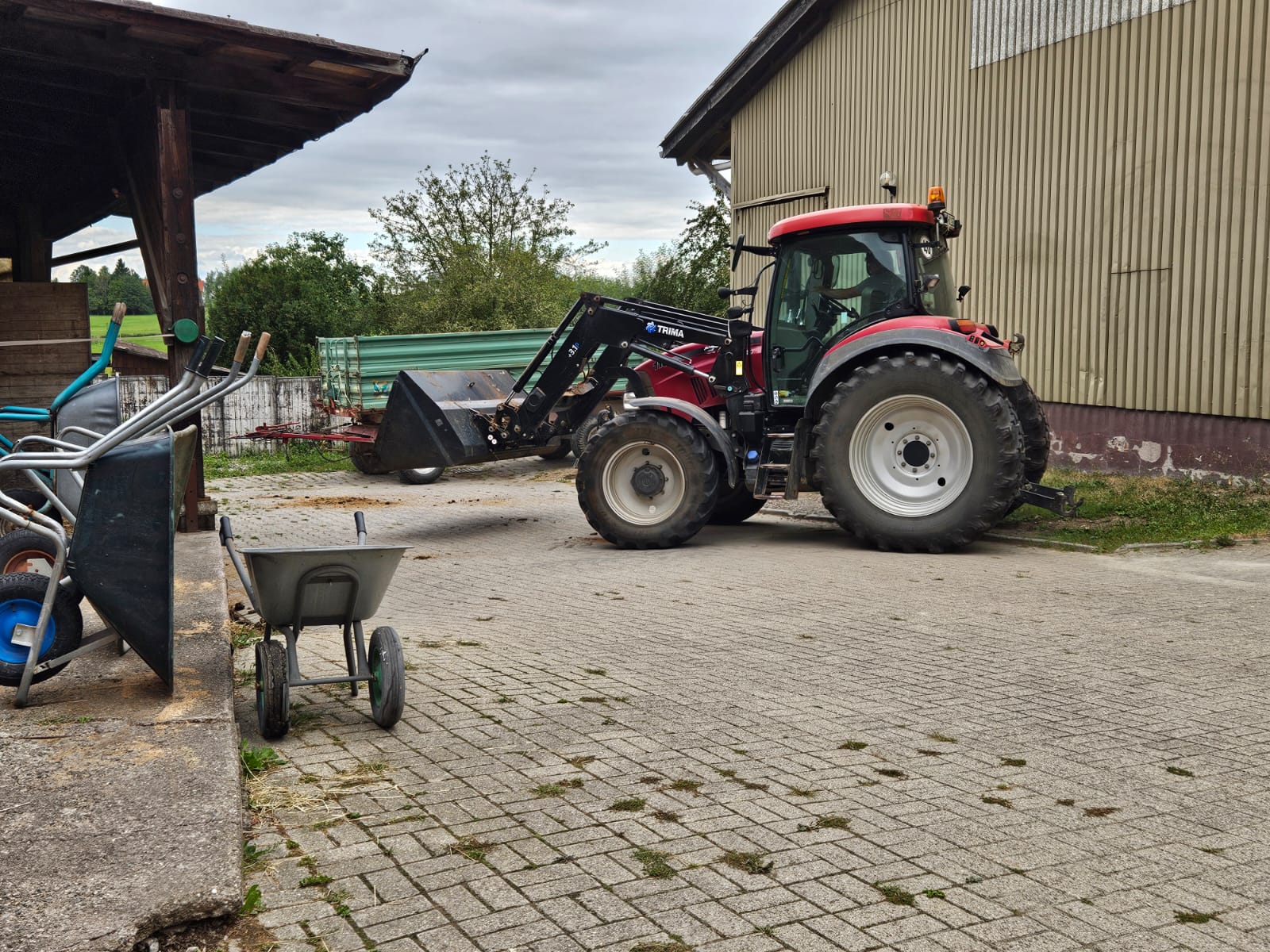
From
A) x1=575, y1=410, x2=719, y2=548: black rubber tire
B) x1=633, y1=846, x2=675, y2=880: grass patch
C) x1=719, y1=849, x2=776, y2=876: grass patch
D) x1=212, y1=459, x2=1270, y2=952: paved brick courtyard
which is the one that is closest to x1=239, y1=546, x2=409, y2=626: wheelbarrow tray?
x1=212, y1=459, x2=1270, y2=952: paved brick courtyard

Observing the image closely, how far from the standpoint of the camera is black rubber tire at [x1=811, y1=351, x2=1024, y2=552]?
31.8 ft

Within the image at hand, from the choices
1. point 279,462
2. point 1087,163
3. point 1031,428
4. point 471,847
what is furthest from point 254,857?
point 279,462

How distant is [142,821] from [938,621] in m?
5.01

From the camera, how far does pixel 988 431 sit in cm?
968

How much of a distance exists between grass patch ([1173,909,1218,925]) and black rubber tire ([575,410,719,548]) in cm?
741

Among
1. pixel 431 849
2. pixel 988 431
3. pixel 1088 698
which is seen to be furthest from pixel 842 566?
pixel 431 849

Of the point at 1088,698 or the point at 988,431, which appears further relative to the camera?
the point at 988,431

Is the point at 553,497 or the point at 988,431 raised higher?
the point at 988,431

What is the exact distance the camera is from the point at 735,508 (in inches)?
480

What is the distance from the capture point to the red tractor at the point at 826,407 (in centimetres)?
994

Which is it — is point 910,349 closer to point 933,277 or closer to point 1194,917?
point 933,277

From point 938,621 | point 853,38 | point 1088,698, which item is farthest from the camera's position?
point 853,38

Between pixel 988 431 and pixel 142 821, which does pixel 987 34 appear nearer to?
pixel 988 431

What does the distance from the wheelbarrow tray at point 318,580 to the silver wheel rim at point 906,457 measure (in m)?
5.78
